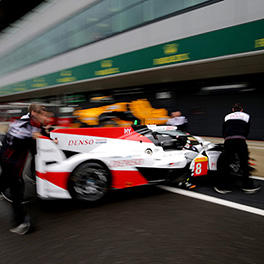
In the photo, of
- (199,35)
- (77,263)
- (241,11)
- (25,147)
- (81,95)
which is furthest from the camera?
(81,95)

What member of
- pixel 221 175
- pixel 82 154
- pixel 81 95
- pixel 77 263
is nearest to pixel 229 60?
pixel 221 175

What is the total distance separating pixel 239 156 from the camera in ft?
13.8

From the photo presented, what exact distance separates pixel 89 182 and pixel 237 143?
2.64 meters

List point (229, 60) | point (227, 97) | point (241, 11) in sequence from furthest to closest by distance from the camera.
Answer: point (227, 97)
point (229, 60)
point (241, 11)

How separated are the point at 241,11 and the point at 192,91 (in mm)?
4316

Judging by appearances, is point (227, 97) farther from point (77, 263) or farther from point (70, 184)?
point (77, 263)

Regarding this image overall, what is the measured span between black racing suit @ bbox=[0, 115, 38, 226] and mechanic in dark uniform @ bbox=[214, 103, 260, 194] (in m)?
3.14

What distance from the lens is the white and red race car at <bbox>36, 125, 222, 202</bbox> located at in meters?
3.35

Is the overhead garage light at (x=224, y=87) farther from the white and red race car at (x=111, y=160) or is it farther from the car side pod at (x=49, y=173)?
the car side pod at (x=49, y=173)

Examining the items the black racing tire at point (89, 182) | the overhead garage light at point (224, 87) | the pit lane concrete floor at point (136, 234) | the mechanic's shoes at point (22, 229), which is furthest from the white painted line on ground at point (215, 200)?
the overhead garage light at point (224, 87)

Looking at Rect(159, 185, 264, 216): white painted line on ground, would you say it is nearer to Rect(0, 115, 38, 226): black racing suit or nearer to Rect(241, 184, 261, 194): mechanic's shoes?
Rect(241, 184, 261, 194): mechanic's shoes

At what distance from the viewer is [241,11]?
6746 millimetres

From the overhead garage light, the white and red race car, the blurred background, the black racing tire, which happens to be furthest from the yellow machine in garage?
the black racing tire

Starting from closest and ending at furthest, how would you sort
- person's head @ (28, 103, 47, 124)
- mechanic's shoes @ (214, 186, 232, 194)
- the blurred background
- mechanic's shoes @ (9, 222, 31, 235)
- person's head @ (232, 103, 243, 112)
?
mechanic's shoes @ (9, 222, 31, 235), person's head @ (28, 103, 47, 124), mechanic's shoes @ (214, 186, 232, 194), person's head @ (232, 103, 243, 112), the blurred background
